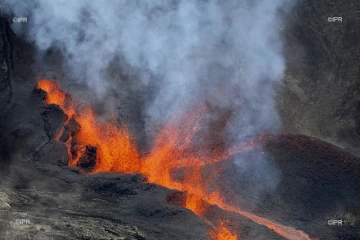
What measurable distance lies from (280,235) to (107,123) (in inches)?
355

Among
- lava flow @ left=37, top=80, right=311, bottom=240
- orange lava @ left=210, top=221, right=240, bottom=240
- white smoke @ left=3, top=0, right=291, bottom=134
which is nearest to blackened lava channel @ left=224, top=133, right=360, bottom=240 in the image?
lava flow @ left=37, top=80, right=311, bottom=240

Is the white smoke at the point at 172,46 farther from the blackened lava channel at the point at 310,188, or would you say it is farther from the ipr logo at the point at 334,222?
the ipr logo at the point at 334,222

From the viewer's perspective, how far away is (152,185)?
50.6 ft

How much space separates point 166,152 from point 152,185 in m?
3.35

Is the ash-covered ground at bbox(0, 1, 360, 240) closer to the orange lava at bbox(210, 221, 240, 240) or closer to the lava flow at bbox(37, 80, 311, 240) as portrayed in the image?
the orange lava at bbox(210, 221, 240, 240)

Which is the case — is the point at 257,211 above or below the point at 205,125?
below

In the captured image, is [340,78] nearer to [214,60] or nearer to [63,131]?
[214,60]

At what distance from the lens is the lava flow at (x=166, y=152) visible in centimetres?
1682

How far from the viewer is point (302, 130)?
20719 millimetres

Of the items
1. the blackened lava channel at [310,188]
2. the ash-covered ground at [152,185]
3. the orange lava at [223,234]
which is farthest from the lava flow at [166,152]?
the orange lava at [223,234]

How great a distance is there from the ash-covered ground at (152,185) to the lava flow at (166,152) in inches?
24.9

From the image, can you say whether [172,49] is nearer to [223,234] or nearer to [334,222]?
[223,234]

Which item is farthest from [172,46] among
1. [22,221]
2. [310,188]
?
[22,221]

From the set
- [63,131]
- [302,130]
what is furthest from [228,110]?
[63,131]
